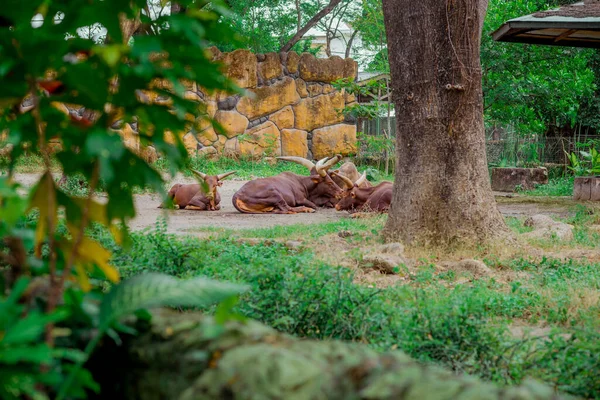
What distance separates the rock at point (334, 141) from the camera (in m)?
20.3

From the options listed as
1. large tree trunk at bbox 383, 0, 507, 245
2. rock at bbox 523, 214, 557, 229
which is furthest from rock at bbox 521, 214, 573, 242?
large tree trunk at bbox 383, 0, 507, 245

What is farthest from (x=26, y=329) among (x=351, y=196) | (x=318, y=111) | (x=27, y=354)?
(x=318, y=111)

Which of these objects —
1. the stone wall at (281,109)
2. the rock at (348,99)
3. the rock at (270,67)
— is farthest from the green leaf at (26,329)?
the rock at (348,99)

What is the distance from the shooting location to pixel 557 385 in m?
3.07

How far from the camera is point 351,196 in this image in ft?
40.5

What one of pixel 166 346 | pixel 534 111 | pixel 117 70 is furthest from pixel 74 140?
pixel 534 111

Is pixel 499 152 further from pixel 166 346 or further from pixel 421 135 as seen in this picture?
pixel 166 346

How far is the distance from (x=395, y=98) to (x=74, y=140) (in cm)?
618

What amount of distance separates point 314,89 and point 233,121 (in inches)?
103

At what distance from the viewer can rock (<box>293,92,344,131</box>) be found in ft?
65.8

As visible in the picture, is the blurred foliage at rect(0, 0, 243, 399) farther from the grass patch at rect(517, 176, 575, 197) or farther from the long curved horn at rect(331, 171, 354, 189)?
the grass patch at rect(517, 176, 575, 197)

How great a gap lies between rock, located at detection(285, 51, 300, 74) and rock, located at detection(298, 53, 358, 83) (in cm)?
12

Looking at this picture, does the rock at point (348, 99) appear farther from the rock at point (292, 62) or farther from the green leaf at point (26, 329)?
the green leaf at point (26, 329)

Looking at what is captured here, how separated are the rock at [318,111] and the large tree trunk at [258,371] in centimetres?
1822
